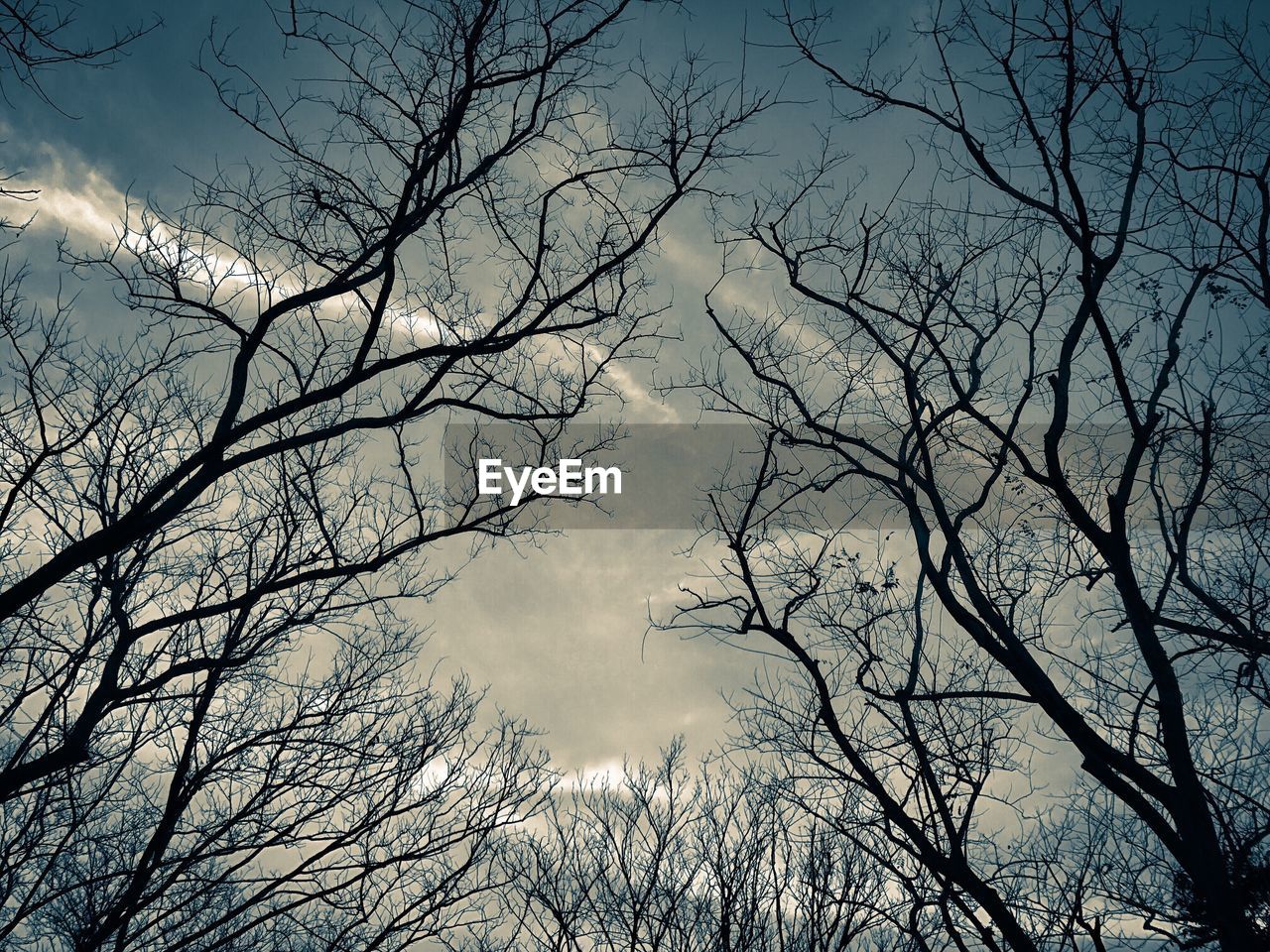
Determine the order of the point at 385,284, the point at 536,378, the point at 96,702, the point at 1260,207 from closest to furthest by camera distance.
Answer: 1. the point at 385,284
2. the point at 96,702
3. the point at 536,378
4. the point at 1260,207

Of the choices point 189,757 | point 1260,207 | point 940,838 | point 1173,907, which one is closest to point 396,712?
point 189,757

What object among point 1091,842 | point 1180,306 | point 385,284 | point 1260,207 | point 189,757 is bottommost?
point 1091,842

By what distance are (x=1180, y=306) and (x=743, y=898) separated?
7.45m

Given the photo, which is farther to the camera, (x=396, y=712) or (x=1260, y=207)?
(x=396, y=712)

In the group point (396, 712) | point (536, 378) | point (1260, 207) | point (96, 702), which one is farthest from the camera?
point (396, 712)

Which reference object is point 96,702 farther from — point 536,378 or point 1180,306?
point 1180,306

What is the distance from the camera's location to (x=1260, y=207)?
26.7 feet

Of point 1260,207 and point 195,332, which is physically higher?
point 1260,207

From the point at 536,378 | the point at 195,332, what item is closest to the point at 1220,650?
the point at 536,378

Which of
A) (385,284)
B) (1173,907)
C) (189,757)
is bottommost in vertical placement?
(1173,907)

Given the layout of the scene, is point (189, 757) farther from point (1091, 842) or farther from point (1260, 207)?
point (1260, 207)

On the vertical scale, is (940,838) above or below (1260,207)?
below

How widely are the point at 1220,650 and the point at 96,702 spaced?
9.40 metres

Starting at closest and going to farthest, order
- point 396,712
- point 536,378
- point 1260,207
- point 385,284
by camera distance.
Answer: point 385,284 < point 536,378 < point 1260,207 < point 396,712
